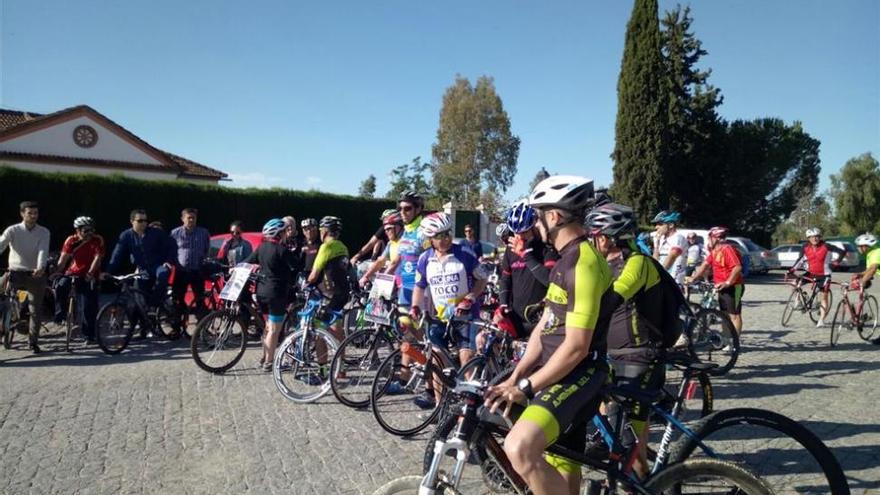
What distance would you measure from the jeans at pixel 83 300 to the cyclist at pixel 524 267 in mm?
6554

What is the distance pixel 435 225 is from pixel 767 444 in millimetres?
3340

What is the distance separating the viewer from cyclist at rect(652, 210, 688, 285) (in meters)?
8.74

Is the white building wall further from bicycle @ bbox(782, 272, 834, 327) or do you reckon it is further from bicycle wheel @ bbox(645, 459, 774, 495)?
bicycle wheel @ bbox(645, 459, 774, 495)

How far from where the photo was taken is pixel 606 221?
395 cm

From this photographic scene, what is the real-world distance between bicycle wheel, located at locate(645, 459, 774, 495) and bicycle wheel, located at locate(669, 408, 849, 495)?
0.32 ft

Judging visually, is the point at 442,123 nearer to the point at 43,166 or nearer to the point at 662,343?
the point at 43,166

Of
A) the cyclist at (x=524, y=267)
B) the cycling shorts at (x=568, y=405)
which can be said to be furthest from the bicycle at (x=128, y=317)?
the cycling shorts at (x=568, y=405)

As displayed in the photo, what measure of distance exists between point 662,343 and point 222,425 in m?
3.88

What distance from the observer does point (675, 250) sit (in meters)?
8.69

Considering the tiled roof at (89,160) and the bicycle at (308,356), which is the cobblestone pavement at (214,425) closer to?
the bicycle at (308,356)

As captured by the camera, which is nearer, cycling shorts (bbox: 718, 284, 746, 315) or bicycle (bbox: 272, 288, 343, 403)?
bicycle (bbox: 272, 288, 343, 403)

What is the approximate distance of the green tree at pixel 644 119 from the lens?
3441 centimetres

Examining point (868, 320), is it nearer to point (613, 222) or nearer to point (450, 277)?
point (450, 277)

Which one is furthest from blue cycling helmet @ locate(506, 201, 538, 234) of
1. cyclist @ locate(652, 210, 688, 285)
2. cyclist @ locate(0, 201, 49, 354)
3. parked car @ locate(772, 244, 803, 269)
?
parked car @ locate(772, 244, 803, 269)
